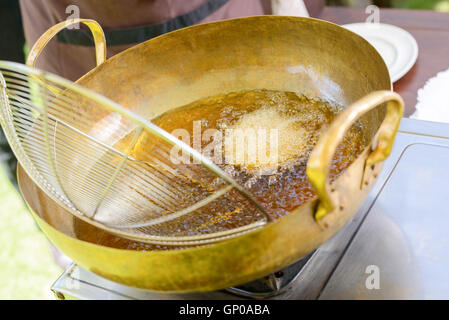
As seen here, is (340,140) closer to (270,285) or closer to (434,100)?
(270,285)

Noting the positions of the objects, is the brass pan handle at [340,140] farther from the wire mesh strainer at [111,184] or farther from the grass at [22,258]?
the grass at [22,258]

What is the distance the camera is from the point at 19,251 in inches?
77.2

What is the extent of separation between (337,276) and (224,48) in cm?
55

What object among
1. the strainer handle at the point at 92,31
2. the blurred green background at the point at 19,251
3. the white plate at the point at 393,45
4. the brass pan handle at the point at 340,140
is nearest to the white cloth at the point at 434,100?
the white plate at the point at 393,45

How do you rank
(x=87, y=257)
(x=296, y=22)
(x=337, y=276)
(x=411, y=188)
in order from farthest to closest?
1. (x=296, y=22)
2. (x=411, y=188)
3. (x=337, y=276)
4. (x=87, y=257)

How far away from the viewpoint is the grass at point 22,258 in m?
1.82

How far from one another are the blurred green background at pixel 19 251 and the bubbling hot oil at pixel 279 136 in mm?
1015

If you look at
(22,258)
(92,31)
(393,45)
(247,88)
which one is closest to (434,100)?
(393,45)

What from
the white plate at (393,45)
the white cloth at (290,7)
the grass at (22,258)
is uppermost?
the white cloth at (290,7)

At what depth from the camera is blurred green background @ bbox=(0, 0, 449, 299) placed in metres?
1.79

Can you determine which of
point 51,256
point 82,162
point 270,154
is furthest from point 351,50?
point 51,256

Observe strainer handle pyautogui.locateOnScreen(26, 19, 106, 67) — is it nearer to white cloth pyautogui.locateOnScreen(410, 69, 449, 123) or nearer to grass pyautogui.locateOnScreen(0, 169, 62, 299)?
white cloth pyautogui.locateOnScreen(410, 69, 449, 123)

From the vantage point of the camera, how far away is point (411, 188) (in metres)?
0.86
